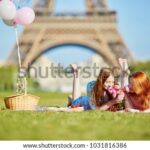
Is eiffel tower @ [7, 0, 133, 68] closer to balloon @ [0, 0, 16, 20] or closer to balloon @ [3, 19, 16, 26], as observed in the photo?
balloon @ [3, 19, 16, 26]

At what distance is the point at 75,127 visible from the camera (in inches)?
139

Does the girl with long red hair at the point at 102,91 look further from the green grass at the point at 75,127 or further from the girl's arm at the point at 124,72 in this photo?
the green grass at the point at 75,127

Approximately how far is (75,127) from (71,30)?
54.5 ft

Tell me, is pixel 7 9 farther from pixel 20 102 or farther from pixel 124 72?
pixel 124 72

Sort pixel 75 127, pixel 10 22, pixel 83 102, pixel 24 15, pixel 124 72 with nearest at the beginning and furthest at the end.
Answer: pixel 75 127 → pixel 124 72 → pixel 83 102 → pixel 24 15 → pixel 10 22

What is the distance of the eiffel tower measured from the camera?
761 inches

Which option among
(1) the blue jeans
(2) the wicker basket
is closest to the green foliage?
(2) the wicker basket

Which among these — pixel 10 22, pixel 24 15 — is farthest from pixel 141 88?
pixel 10 22

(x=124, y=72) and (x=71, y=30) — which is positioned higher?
(x=71, y=30)

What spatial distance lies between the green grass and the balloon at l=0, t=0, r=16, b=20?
5.67 feet

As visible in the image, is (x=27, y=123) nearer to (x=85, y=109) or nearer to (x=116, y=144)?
(x=116, y=144)

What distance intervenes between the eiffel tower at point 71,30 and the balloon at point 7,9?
43.4 ft

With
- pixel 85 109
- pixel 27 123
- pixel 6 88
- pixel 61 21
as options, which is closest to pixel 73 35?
pixel 61 21

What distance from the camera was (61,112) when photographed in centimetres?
466
